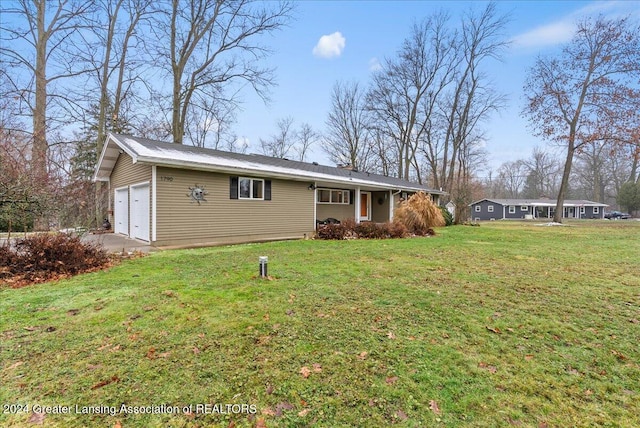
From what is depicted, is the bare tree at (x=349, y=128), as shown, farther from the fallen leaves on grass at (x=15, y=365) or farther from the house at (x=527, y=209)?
the fallen leaves on grass at (x=15, y=365)

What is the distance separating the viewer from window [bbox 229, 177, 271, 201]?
32.3 feet

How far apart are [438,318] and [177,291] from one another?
11.4ft

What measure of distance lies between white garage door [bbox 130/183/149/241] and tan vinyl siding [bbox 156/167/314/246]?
0.92 meters

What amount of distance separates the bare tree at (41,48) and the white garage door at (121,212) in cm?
412

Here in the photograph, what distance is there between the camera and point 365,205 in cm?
1770

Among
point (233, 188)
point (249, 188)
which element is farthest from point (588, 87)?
point (233, 188)

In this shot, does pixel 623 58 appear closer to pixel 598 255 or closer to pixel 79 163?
pixel 598 255

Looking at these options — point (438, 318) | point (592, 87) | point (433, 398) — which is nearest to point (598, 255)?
point (438, 318)

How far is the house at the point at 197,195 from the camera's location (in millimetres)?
8375

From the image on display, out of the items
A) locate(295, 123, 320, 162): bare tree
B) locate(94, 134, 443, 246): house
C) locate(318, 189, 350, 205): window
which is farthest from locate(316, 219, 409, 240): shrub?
locate(295, 123, 320, 162): bare tree

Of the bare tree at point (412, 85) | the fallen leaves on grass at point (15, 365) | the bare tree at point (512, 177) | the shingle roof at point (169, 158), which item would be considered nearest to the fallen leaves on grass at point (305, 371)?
the fallen leaves on grass at point (15, 365)

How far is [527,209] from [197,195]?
160 feet

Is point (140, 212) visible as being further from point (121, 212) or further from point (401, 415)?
point (401, 415)

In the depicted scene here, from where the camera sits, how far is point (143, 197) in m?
9.16
